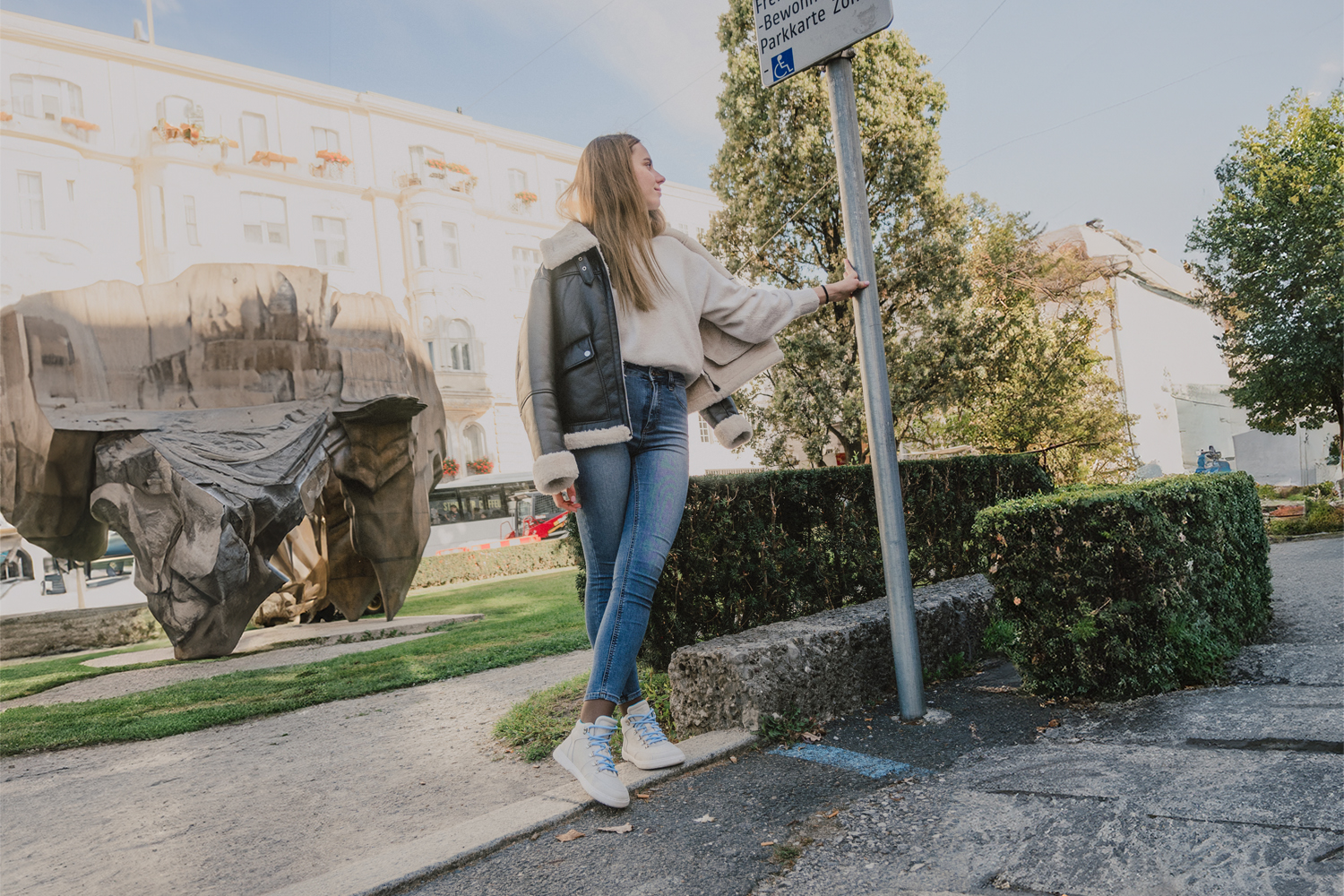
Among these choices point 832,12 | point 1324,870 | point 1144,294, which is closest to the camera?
point 1324,870

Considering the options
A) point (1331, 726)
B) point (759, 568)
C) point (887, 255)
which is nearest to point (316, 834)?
point (759, 568)

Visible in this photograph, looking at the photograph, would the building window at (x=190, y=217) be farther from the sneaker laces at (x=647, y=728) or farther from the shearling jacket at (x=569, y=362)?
the sneaker laces at (x=647, y=728)

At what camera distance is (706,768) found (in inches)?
104

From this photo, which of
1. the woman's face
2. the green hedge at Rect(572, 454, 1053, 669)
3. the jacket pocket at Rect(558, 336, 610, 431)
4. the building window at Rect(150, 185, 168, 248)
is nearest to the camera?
the jacket pocket at Rect(558, 336, 610, 431)

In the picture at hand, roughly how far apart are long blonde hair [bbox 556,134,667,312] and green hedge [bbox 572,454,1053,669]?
Result: 44.0 inches

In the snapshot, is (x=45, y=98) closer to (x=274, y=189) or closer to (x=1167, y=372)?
(x=274, y=189)

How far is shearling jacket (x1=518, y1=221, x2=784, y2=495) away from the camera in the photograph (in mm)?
2523

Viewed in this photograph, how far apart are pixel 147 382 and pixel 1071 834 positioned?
28.2 feet

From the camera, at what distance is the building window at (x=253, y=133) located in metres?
30.4

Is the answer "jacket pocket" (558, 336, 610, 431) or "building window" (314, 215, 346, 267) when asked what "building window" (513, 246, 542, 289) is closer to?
"building window" (314, 215, 346, 267)

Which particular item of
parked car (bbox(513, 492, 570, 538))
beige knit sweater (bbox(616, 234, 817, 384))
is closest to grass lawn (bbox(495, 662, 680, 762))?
beige knit sweater (bbox(616, 234, 817, 384))

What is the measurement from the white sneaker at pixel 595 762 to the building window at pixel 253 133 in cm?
3366

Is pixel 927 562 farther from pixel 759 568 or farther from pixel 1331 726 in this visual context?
pixel 1331 726

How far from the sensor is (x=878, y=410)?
310cm
